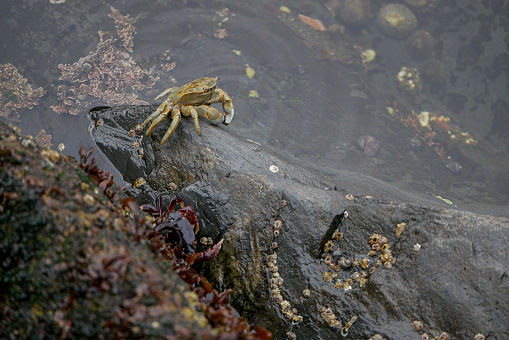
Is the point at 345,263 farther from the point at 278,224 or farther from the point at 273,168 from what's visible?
the point at 273,168

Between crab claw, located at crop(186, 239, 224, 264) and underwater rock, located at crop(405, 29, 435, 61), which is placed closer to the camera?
crab claw, located at crop(186, 239, 224, 264)

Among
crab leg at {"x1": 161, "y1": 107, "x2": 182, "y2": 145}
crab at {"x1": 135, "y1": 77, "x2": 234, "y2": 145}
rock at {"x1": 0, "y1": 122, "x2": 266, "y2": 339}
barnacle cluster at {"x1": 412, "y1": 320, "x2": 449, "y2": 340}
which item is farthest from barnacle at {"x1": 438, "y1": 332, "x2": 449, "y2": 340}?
crab leg at {"x1": 161, "y1": 107, "x2": 182, "y2": 145}

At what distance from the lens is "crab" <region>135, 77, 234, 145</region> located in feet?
12.8

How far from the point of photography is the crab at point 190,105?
12.8 ft

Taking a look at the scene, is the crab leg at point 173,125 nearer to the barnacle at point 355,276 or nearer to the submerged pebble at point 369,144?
the barnacle at point 355,276

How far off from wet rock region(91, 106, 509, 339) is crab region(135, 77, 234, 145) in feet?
1.72

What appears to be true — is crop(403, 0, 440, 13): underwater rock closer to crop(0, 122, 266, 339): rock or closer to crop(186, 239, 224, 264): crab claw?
crop(186, 239, 224, 264): crab claw

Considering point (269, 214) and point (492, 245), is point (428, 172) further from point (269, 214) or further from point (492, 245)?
point (269, 214)

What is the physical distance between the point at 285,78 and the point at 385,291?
260 inches

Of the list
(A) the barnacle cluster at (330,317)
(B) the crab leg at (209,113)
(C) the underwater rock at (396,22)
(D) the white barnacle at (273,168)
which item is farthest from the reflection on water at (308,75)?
(A) the barnacle cluster at (330,317)

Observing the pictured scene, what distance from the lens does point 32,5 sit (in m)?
7.06

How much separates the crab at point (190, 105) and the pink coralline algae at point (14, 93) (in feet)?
9.58

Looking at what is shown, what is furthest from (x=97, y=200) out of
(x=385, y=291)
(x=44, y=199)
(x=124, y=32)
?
(x=124, y=32)

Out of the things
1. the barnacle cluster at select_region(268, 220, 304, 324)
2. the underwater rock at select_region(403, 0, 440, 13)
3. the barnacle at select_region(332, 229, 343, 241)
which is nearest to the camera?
the barnacle cluster at select_region(268, 220, 304, 324)
